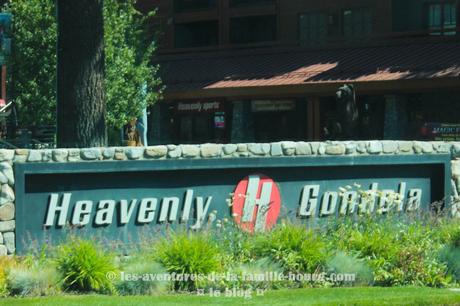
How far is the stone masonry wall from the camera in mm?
11633

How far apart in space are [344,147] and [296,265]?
3.86 m

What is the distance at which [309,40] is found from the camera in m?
39.4

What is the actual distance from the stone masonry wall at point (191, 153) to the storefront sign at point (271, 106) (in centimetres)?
2482

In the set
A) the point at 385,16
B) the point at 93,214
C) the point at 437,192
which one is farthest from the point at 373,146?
the point at 385,16

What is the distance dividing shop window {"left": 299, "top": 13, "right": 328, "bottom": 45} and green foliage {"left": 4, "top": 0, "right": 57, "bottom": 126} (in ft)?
59.3

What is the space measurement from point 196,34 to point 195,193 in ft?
104

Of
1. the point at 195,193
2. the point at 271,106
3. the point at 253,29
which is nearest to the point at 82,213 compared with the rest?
the point at 195,193

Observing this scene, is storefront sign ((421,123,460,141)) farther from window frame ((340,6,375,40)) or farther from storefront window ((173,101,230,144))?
storefront window ((173,101,230,144))

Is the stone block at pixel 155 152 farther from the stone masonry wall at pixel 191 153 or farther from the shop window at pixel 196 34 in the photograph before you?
the shop window at pixel 196 34

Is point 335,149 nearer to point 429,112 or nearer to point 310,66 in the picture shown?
point 429,112

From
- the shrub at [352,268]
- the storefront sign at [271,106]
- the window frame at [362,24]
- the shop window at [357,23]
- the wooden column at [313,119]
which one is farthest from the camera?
the storefront sign at [271,106]

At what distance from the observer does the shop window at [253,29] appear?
136ft

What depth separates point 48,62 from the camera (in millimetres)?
23422

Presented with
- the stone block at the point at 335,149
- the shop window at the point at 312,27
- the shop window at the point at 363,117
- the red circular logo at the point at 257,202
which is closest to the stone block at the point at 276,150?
the red circular logo at the point at 257,202
